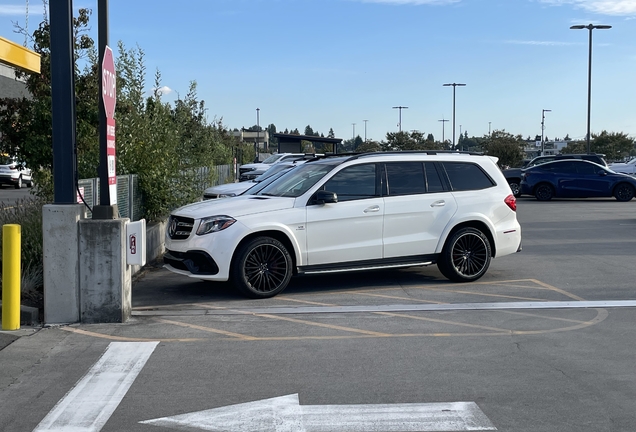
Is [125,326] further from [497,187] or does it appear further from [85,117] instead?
[85,117]

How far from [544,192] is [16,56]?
924 inches

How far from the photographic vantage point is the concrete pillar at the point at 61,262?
8.07 metres

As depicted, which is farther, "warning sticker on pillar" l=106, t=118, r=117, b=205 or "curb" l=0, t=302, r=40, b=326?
"warning sticker on pillar" l=106, t=118, r=117, b=205

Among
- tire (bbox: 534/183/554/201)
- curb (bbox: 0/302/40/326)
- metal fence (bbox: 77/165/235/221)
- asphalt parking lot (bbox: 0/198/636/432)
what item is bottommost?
asphalt parking lot (bbox: 0/198/636/432)

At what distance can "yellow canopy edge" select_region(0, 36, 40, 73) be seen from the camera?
9.44 meters

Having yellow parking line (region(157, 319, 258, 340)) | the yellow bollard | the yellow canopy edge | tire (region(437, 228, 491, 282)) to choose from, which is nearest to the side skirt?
tire (region(437, 228, 491, 282))

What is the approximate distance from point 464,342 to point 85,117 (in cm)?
1180

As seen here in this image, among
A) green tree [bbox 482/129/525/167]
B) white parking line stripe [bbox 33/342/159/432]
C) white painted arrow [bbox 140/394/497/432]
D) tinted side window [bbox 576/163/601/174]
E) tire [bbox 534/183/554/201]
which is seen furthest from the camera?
green tree [bbox 482/129/525/167]

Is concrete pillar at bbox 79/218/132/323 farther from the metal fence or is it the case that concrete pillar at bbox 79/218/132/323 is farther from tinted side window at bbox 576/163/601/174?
tinted side window at bbox 576/163/601/174

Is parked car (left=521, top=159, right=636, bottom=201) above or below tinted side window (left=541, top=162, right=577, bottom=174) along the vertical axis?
below

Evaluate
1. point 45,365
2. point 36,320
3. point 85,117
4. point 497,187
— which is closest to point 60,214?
point 36,320

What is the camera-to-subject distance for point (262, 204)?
31.9 feet

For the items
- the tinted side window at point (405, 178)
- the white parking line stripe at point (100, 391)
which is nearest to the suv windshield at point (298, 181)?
the tinted side window at point (405, 178)

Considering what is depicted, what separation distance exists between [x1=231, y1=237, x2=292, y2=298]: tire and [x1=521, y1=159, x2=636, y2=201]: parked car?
71.8ft
